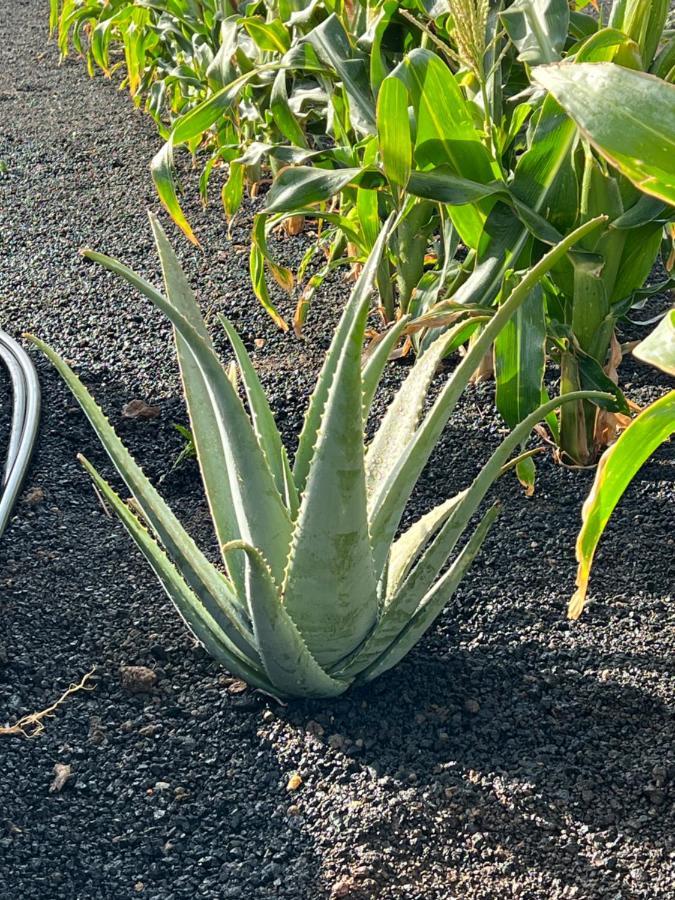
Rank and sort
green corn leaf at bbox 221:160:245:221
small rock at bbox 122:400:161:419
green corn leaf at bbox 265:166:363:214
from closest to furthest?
1. green corn leaf at bbox 265:166:363:214
2. small rock at bbox 122:400:161:419
3. green corn leaf at bbox 221:160:245:221

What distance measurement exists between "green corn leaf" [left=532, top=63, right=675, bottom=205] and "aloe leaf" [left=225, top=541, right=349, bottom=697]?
0.56m

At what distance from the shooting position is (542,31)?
5.48 ft

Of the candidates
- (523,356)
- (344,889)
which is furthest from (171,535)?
(523,356)

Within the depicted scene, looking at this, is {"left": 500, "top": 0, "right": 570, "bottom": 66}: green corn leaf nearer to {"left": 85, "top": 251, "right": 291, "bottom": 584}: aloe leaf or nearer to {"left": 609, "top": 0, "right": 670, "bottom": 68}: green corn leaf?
{"left": 609, "top": 0, "right": 670, "bottom": 68}: green corn leaf

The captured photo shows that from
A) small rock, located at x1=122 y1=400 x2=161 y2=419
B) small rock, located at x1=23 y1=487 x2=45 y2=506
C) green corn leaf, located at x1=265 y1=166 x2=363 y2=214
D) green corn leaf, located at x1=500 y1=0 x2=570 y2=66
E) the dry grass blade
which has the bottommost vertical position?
small rock, located at x1=122 y1=400 x2=161 y2=419

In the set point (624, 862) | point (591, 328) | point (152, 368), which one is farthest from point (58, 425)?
point (624, 862)

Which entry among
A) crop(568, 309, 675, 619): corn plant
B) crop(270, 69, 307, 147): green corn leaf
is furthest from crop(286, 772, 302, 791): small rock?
crop(270, 69, 307, 147): green corn leaf

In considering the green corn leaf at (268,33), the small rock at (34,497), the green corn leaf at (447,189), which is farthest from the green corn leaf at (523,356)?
the green corn leaf at (268,33)

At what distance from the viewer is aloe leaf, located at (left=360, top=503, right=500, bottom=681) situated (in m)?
1.38

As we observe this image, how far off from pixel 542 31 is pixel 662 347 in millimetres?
890

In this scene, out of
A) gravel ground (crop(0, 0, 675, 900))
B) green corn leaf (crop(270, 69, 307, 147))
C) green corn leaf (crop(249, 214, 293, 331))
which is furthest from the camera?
green corn leaf (crop(270, 69, 307, 147))

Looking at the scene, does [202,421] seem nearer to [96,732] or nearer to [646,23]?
[96,732]

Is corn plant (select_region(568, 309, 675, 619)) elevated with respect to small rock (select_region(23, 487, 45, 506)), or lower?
elevated

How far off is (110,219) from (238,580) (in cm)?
235
